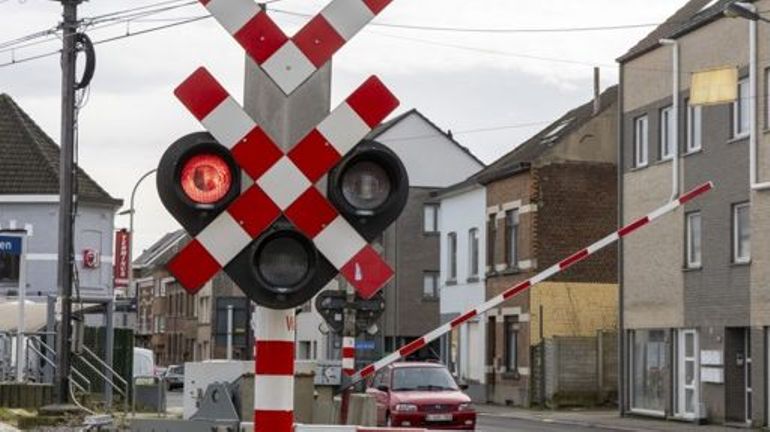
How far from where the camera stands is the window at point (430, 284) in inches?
2662

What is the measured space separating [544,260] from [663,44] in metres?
11.9

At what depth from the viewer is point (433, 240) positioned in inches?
2655

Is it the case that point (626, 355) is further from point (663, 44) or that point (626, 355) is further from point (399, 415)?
point (399, 415)

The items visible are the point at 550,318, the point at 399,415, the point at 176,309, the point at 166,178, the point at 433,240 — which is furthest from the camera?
the point at 176,309

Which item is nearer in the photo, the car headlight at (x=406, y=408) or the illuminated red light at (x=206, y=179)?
the illuminated red light at (x=206, y=179)

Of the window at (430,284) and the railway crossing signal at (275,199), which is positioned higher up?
the window at (430,284)

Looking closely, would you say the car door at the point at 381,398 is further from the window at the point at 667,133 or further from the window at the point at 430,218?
the window at the point at 430,218

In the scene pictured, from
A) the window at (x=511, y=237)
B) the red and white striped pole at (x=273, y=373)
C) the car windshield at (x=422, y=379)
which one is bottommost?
the car windshield at (x=422, y=379)

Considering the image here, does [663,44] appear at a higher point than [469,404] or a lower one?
higher

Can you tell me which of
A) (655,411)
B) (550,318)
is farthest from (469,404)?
(550,318)

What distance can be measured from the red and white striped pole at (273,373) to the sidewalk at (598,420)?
1117 inches

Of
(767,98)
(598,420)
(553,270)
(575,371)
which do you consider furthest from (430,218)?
(553,270)

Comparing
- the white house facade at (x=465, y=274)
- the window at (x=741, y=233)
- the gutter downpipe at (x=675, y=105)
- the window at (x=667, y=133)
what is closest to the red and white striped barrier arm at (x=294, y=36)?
the window at (x=741, y=233)

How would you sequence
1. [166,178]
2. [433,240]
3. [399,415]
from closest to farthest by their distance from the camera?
[166,178], [399,415], [433,240]
